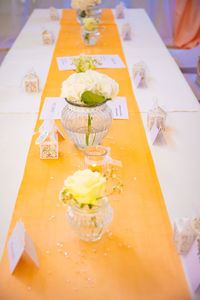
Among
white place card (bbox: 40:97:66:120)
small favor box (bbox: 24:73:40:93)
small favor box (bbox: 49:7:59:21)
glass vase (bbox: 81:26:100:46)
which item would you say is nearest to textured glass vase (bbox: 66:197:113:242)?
white place card (bbox: 40:97:66:120)

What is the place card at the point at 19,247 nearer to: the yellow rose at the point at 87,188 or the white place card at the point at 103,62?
the yellow rose at the point at 87,188

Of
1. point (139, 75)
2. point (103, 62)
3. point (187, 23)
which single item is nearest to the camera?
point (139, 75)

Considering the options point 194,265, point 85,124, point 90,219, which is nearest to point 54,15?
point 85,124

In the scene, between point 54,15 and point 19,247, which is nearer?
point 19,247

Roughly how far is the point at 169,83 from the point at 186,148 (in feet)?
2.46

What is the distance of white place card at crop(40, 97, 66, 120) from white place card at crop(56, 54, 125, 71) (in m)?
0.49

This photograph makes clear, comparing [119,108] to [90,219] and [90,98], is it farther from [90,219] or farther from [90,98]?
[90,219]

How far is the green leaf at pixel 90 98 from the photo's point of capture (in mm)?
1296

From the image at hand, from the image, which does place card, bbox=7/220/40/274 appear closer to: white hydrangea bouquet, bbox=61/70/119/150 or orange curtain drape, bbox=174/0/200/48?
white hydrangea bouquet, bbox=61/70/119/150

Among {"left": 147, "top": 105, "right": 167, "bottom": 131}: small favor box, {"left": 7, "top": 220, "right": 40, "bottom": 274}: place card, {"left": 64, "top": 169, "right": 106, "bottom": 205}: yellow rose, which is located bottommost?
{"left": 147, "top": 105, "right": 167, "bottom": 131}: small favor box

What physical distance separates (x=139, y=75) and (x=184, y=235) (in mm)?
1334

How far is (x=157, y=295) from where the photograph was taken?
2.97 ft

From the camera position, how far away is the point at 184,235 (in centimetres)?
99

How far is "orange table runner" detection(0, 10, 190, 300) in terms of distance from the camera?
918 mm
